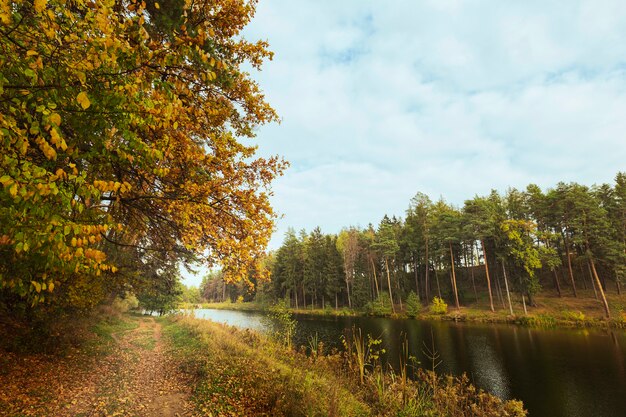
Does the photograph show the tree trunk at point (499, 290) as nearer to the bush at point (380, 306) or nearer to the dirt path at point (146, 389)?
the bush at point (380, 306)

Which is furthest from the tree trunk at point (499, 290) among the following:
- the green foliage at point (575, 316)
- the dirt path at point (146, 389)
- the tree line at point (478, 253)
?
the dirt path at point (146, 389)

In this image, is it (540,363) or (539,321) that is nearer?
(540,363)

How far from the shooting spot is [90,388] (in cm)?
819

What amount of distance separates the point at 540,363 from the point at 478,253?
50686 millimetres

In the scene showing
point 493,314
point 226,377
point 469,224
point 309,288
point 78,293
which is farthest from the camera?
point 309,288

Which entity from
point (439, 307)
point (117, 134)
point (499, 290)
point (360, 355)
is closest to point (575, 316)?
point (499, 290)

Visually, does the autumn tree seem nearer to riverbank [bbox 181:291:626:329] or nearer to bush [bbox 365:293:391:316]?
riverbank [bbox 181:291:626:329]

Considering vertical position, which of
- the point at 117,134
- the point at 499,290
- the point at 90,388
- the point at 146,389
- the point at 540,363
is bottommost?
the point at 540,363

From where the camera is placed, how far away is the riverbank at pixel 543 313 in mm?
32594

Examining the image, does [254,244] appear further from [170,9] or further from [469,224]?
[469,224]

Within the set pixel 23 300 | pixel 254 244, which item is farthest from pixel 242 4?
pixel 23 300

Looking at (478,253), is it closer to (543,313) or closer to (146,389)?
(543,313)

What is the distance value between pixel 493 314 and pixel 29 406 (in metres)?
44.4

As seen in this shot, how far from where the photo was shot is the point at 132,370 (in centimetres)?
1069
